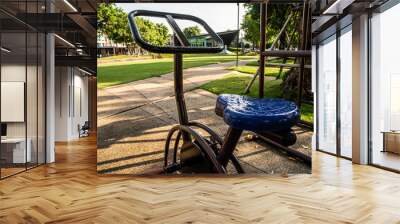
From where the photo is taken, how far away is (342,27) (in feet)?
24.0

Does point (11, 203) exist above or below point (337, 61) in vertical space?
below

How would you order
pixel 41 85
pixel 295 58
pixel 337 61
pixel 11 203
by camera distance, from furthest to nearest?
pixel 337 61 < pixel 41 85 < pixel 295 58 < pixel 11 203

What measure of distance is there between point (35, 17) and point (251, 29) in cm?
343

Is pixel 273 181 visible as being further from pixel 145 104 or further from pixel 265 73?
pixel 145 104

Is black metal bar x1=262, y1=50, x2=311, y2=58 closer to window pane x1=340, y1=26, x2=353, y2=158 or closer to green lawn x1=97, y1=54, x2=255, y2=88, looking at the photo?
green lawn x1=97, y1=54, x2=255, y2=88

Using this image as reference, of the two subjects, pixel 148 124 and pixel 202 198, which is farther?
pixel 148 124

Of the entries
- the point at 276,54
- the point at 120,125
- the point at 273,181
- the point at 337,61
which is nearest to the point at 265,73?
the point at 276,54

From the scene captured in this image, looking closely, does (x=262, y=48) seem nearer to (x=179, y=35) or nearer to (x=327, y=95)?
(x=179, y=35)

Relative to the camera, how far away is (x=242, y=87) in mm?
5344

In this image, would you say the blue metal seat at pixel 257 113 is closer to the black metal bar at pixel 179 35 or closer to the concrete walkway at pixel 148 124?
the concrete walkway at pixel 148 124

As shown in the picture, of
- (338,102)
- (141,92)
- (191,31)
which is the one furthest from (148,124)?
(338,102)

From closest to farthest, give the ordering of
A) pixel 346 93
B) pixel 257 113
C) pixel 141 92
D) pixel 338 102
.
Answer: pixel 257 113 < pixel 141 92 < pixel 346 93 < pixel 338 102

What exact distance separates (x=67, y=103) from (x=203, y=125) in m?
8.99

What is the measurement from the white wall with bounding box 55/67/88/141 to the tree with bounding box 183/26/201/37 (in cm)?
874
